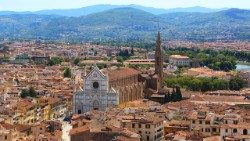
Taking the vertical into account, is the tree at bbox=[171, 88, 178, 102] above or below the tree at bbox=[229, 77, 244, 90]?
above

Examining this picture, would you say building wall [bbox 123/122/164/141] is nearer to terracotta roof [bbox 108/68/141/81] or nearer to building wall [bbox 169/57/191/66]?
terracotta roof [bbox 108/68/141/81]

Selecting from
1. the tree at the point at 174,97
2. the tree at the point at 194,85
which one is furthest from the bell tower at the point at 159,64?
the tree at the point at 174,97

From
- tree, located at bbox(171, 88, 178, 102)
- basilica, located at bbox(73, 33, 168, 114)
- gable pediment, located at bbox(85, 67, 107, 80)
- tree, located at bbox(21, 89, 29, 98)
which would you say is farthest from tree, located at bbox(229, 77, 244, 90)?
tree, located at bbox(21, 89, 29, 98)

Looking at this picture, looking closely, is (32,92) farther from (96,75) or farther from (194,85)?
(194,85)

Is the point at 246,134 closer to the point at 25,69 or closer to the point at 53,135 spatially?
the point at 53,135

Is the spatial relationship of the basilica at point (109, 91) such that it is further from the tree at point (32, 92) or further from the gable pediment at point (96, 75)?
the tree at point (32, 92)
